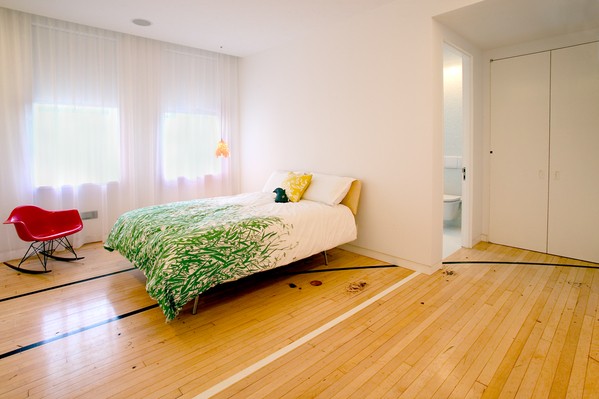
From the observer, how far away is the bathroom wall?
16.8ft

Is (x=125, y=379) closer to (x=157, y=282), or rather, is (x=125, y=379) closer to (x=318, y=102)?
(x=157, y=282)

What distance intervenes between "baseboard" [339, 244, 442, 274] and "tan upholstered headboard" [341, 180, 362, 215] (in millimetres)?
505

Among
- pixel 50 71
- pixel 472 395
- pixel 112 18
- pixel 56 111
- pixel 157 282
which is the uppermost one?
pixel 112 18

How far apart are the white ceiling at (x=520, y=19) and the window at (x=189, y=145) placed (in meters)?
3.57

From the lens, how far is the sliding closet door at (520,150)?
12.3 ft

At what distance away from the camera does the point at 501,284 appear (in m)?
3.01

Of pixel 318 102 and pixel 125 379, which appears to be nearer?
pixel 125 379

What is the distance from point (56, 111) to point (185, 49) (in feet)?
6.37

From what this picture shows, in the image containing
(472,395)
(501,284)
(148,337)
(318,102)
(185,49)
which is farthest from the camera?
(185,49)

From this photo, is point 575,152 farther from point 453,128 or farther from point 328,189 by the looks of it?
point 328,189

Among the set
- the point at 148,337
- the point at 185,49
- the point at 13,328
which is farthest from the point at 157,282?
the point at 185,49

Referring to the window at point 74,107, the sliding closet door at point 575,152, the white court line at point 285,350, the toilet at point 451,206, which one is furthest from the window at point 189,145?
the sliding closet door at point 575,152

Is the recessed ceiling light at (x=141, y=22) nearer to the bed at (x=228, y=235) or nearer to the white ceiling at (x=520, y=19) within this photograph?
the bed at (x=228, y=235)

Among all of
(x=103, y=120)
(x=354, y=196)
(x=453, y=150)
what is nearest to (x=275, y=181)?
(x=354, y=196)
